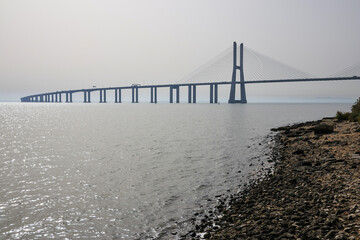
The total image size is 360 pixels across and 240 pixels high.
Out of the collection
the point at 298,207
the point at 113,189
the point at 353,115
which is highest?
the point at 353,115

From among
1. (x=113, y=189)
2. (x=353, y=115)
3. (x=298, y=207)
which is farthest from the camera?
(x=353, y=115)

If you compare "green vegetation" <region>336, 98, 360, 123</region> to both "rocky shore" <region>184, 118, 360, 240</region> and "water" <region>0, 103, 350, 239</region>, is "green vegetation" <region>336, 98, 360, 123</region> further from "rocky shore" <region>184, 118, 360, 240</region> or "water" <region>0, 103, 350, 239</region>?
"rocky shore" <region>184, 118, 360, 240</region>

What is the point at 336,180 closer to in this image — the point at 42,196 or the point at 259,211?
the point at 259,211

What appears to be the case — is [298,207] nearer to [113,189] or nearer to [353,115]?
[113,189]

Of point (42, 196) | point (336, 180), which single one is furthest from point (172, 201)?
point (336, 180)

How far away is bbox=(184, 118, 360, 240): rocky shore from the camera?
5945 millimetres

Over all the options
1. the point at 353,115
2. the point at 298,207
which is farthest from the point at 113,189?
the point at 353,115

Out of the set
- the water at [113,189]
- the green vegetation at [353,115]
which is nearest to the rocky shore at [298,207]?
the water at [113,189]

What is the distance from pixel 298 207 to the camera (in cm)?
726

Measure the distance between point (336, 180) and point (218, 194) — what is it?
3844mm

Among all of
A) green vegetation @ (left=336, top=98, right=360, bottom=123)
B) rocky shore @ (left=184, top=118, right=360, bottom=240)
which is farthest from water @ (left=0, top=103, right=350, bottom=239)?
green vegetation @ (left=336, top=98, right=360, bottom=123)

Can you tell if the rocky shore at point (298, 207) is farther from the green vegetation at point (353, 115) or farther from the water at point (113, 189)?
the green vegetation at point (353, 115)

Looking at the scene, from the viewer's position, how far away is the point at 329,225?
594 centimetres

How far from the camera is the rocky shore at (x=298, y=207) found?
5945mm
